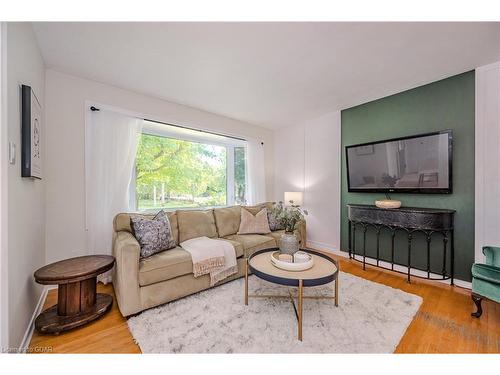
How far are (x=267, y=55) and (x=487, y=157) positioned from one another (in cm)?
252

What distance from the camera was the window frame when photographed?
2986mm

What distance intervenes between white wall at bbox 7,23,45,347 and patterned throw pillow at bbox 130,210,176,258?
0.78 metres

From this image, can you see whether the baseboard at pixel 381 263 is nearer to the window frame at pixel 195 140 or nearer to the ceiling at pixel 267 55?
the window frame at pixel 195 140

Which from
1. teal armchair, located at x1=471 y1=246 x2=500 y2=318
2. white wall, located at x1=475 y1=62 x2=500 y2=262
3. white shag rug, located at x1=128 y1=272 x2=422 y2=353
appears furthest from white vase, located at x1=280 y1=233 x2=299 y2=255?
white wall, located at x1=475 y1=62 x2=500 y2=262

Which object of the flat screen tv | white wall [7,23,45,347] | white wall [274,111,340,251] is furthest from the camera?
white wall [274,111,340,251]

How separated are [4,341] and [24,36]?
2.02 meters

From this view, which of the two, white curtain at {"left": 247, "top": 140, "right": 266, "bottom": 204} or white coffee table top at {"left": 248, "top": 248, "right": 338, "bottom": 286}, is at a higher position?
white curtain at {"left": 247, "top": 140, "right": 266, "bottom": 204}

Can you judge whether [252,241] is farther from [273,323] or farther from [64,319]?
[64,319]

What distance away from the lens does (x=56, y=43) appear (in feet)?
6.11

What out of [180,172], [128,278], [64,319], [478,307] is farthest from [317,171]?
[64,319]

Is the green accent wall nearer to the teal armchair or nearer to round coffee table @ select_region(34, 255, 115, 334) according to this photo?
the teal armchair

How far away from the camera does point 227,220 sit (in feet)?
10.2
